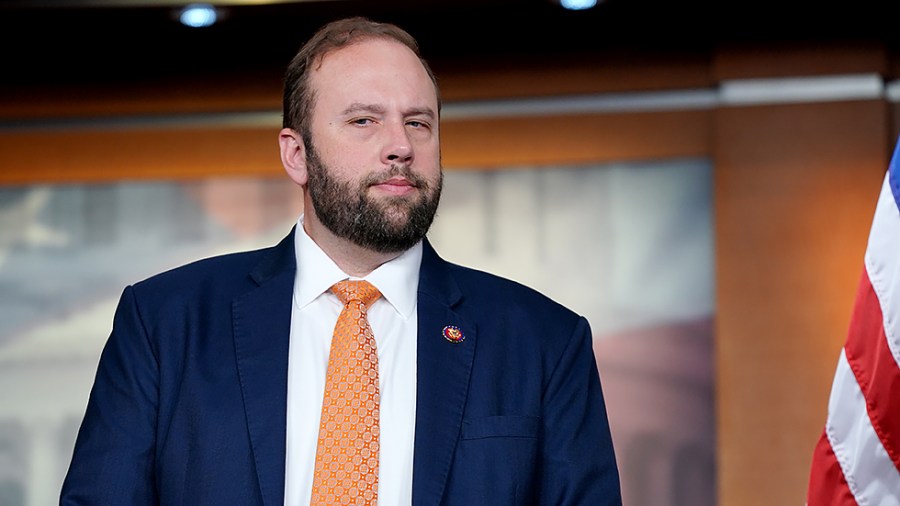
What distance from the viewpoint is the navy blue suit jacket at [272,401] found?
2113 millimetres

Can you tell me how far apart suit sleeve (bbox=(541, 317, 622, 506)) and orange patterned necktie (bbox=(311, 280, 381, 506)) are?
27cm

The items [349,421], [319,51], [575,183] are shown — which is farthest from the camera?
[575,183]

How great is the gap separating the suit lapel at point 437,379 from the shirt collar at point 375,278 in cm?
2

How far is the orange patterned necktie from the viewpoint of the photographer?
2.09 m

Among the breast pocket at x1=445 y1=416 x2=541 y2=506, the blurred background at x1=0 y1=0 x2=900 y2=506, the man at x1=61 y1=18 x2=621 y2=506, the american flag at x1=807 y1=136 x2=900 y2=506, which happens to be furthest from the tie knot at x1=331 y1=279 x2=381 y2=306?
the blurred background at x1=0 y1=0 x2=900 y2=506

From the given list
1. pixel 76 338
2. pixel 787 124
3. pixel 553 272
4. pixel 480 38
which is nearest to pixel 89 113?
pixel 76 338

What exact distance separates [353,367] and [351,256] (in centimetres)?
23

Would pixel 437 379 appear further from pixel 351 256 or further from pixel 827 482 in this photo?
pixel 827 482

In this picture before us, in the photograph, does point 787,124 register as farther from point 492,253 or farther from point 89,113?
point 89,113

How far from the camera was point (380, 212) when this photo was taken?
2232mm

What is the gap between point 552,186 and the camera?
403cm

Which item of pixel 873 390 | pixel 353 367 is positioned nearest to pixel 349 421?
pixel 353 367

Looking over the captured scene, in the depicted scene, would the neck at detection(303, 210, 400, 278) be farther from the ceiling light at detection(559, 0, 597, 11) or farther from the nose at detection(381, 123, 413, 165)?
the ceiling light at detection(559, 0, 597, 11)

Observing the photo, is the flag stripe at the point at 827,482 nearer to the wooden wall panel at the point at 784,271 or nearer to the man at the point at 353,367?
the man at the point at 353,367
